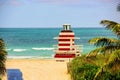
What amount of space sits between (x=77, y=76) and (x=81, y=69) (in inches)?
18.5

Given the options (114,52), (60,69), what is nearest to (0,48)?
(114,52)

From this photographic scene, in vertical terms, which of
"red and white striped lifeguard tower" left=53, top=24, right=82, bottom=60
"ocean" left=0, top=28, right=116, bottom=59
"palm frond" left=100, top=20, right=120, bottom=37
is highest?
"palm frond" left=100, top=20, right=120, bottom=37

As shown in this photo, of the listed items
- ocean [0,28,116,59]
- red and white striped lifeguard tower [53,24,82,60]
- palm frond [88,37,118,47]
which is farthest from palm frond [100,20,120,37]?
ocean [0,28,116,59]

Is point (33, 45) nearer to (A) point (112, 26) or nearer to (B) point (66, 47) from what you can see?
(B) point (66, 47)

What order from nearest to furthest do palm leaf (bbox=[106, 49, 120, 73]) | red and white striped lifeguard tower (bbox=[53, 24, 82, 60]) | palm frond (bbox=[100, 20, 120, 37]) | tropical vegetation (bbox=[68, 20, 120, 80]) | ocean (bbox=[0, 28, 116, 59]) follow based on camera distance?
palm leaf (bbox=[106, 49, 120, 73]), tropical vegetation (bbox=[68, 20, 120, 80]), palm frond (bbox=[100, 20, 120, 37]), red and white striped lifeguard tower (bbox=[53, 24, 82, 60]), ocean (bbox=[0, 28, 116, 59])

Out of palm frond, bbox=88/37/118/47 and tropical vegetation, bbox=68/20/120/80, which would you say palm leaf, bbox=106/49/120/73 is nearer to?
tropical vegetation, bbox=68/20/120/80

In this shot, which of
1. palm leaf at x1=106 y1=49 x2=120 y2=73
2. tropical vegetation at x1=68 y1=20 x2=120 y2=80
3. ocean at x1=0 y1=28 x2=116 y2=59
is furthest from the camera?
ocean at x1=0 y1=28 x2=116 y2=59

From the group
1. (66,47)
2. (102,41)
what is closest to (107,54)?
(102,41)

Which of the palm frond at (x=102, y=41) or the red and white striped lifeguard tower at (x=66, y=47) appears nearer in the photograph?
the palm frond at (x=102, y=41)

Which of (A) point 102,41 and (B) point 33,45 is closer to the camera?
(A) point 102,41

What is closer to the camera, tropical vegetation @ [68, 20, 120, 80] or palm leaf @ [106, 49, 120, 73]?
palm leaf @ [106, 49, 120, 73]

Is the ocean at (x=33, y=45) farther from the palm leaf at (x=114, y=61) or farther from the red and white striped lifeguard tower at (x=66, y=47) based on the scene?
the palm leaf at (x=114, y=61)

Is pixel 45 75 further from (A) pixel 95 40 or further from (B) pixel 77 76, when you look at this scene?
(A) pixel 95 40

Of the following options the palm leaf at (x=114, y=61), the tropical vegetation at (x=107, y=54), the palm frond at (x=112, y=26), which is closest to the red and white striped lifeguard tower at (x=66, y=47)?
the tropical vegetation at (x=107, y=54)
